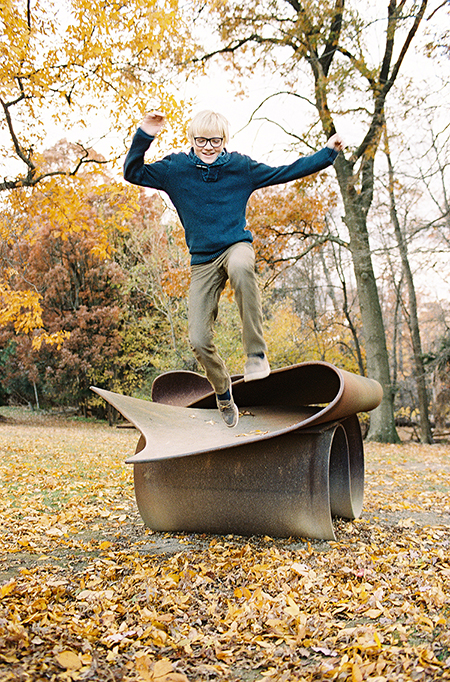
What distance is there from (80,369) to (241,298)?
2027 centimetres

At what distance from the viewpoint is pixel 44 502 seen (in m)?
5.45

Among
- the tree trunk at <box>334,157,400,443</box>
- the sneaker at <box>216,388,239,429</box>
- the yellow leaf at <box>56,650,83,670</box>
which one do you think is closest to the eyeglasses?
the sneaker at <box>216,388,239,429</box>

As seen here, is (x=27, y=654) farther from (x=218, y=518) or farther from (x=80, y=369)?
(x=80, y=369)

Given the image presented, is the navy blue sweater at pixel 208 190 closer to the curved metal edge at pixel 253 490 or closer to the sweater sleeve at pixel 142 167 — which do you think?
the sweater sleeve at pixel 142 167

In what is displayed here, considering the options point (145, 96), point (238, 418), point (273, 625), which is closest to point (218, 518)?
point (238, 418)

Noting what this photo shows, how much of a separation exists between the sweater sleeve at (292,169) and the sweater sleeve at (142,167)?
67 cm

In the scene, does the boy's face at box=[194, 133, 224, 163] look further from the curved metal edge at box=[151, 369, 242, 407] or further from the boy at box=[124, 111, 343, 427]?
the curved metal edge at box=[151, 369, 242, 407]

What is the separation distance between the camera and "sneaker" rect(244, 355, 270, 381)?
12.2ft

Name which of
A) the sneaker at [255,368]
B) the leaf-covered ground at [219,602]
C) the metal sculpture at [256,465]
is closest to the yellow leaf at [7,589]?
the leaf-covered ground at [219,602]

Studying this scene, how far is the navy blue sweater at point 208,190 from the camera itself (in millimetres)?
3803

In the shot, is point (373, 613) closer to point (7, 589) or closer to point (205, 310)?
point (7, 589)

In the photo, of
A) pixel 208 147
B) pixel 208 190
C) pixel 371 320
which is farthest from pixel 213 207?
pixel 371 320

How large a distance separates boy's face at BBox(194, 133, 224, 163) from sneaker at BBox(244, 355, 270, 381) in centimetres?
149

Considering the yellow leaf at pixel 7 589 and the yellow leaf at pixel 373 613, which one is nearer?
the yellow leaf at pixel 373 613
